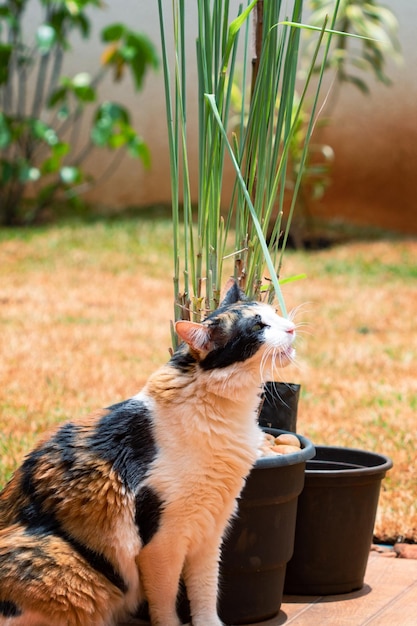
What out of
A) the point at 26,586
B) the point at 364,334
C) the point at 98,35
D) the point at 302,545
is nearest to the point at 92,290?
the point at 364,334

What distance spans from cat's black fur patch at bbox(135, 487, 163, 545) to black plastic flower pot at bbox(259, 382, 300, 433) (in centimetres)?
63

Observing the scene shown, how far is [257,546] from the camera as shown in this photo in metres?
2.07

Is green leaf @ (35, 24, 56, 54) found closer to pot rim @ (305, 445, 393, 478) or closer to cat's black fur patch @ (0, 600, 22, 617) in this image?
pot rim @ (305, 445, 393, 478)

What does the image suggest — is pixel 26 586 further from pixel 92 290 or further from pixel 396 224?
pixel 396 224

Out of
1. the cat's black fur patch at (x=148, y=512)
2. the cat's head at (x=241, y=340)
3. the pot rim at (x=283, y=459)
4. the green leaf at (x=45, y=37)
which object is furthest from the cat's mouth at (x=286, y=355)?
the green leaf at (x=45, y=37)

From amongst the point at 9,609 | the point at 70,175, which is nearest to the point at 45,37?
the point at 70,175

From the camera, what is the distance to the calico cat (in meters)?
1.81

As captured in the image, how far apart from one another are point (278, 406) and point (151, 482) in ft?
2.09

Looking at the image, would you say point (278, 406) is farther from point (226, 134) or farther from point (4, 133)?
point (4, 133)

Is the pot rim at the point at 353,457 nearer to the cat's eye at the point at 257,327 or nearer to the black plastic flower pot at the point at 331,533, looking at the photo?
the black plastic flower pot at the point at 331,533

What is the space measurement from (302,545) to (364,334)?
10.3 ft

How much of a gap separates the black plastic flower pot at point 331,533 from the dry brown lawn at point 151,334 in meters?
0.36

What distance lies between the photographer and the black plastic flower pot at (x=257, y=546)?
205cm

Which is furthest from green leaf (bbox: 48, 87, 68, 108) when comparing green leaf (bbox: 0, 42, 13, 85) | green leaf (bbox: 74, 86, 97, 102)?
green leaf (bbox: 0, 42, 13, 85)
